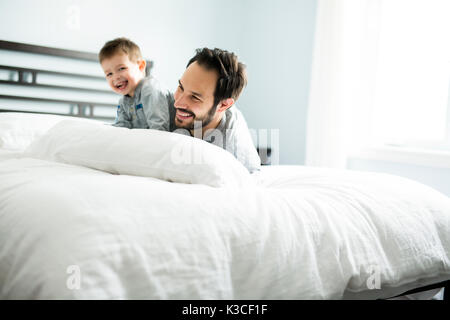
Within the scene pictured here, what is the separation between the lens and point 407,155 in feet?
7.58

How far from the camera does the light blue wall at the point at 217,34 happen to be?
2.58 m

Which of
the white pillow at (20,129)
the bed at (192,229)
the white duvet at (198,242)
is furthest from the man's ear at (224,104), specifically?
the white pillow at (20,129)

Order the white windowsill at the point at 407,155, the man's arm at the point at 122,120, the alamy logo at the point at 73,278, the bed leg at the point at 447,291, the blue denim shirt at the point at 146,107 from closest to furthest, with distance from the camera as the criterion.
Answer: the alamy logo at the point at 73,278 → the bed leg at the point at 447,291 → the blue denim shirt at the point at 146,107 → the man's arm at the point at 122,120 → the white windowsill at the point at 407,155

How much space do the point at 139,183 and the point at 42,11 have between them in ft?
7.54

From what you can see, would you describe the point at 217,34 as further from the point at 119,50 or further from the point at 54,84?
the point at 119,50

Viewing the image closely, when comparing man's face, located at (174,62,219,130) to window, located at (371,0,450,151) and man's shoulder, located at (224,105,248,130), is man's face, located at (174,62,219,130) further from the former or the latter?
window, located at (371,0,450,151)

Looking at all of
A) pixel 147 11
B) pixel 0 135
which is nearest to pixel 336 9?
pixel 147 11

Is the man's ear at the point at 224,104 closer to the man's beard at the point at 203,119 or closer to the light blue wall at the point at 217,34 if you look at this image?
the man's beard at the point at 203,119

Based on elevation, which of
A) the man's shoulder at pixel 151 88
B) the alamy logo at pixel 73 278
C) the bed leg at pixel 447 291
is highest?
the man's shoulder at pixel 151 88

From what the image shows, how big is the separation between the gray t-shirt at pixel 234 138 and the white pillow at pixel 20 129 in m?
0.82

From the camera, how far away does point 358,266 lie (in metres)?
0.76

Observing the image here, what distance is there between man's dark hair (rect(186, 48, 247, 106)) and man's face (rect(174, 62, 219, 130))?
0.01 meters
